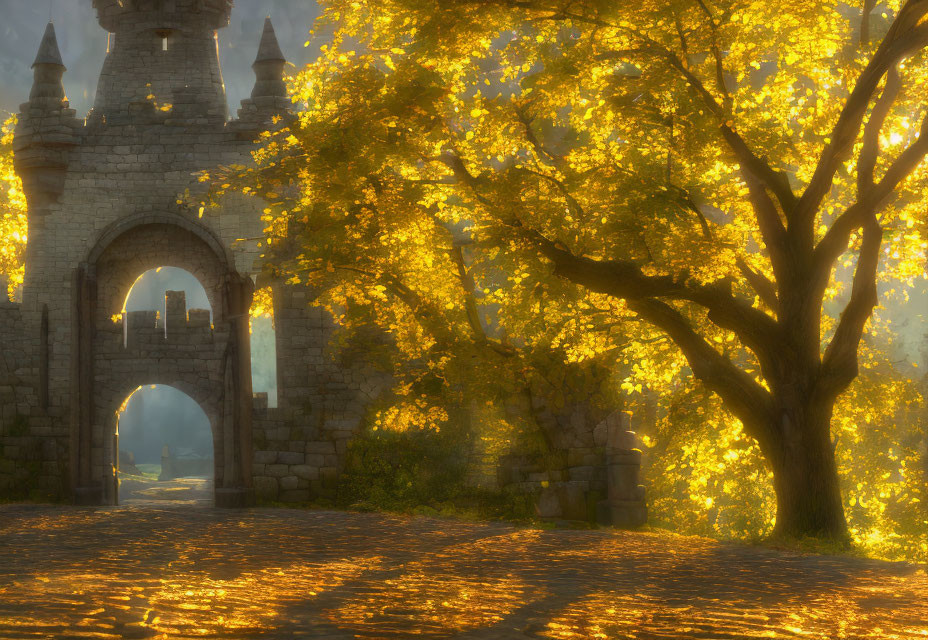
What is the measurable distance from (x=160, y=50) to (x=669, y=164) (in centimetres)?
1544

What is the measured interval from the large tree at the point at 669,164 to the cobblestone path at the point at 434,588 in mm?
2680

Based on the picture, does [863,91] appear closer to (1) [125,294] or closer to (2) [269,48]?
(2) [269,48]

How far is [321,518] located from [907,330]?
45766mm

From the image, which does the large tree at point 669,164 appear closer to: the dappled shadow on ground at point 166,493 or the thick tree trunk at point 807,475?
the thick tree trunk at point 807,475

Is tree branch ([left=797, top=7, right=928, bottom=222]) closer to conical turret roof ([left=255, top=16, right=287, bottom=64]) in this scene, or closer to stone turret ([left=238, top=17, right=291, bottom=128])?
stone turret ([left=238, top=17, right=291, bottom=128])

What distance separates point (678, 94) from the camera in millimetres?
11336

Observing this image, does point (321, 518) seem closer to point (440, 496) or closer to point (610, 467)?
point (440, 496)

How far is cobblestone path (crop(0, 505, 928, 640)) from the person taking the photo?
4609mm

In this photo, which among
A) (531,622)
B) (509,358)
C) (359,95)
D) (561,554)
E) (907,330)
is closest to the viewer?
(531,622)

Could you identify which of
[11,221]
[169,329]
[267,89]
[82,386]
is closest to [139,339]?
[169,329]

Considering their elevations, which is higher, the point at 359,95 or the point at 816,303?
the point at 359,95

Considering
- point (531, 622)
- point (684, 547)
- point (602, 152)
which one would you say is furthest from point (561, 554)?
point (602, 152)

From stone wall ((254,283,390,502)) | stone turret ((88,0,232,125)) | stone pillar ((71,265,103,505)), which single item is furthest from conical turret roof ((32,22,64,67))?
stone wall ((254,283,390,502))

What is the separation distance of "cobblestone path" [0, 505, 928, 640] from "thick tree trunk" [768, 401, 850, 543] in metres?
1.36
